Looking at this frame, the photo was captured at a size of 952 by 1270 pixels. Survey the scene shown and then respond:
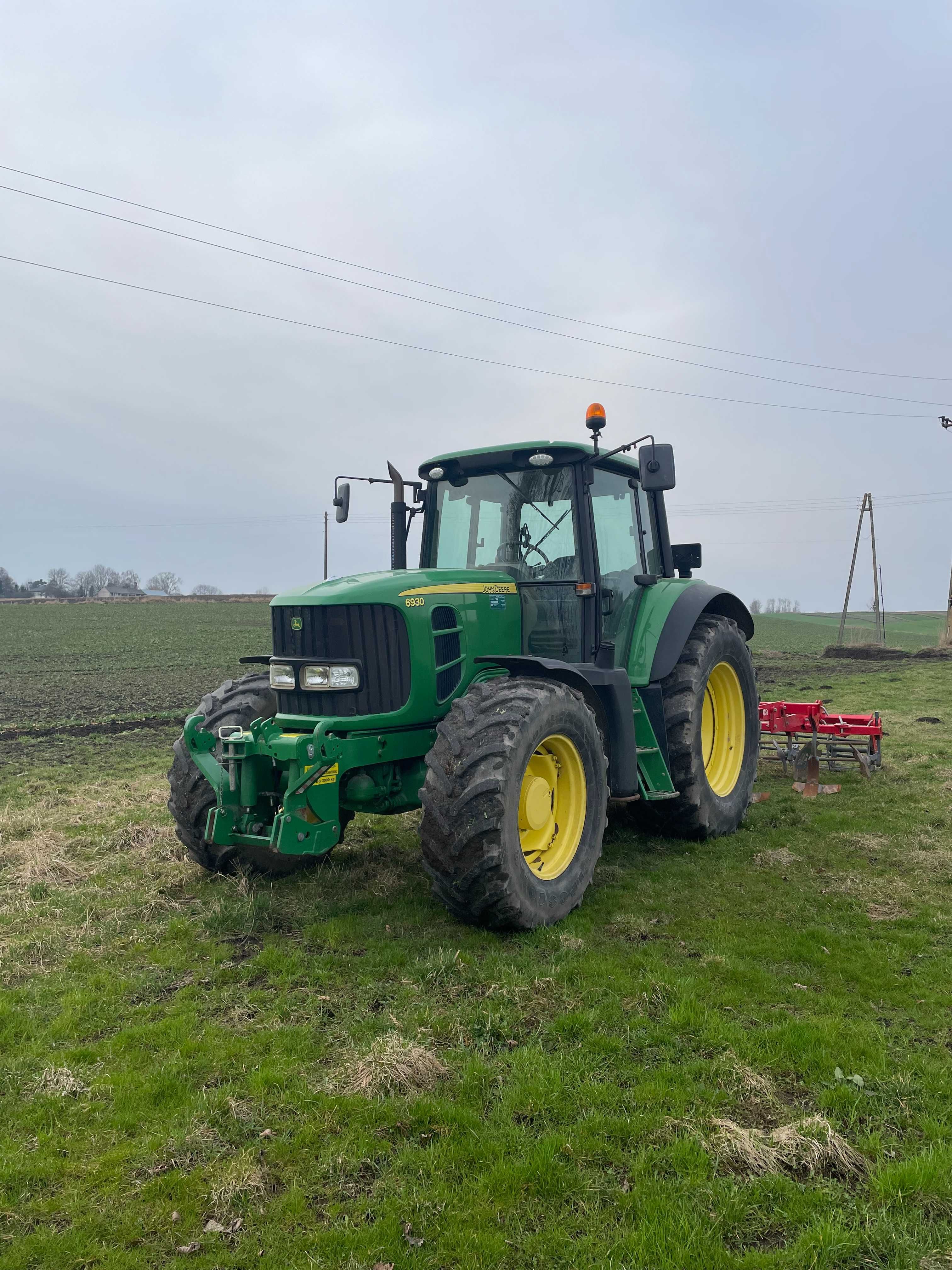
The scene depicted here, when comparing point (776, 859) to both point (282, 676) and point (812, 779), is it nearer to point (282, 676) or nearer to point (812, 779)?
point (812, 779)

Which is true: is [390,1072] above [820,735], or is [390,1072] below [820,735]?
below

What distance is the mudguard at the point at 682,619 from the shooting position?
6316 mm

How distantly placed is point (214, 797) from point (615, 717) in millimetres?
2576

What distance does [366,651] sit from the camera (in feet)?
17.0

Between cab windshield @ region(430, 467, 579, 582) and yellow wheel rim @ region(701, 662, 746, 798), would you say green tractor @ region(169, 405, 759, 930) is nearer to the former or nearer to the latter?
cab windshield @ region(430, 467, 579, 582)

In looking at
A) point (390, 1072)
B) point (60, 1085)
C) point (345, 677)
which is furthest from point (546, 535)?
point (60, 1085)

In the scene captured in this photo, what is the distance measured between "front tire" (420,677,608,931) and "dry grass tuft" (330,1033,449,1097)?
1.05 meters

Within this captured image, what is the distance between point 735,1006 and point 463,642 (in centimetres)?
255

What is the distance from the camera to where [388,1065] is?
11.3ft

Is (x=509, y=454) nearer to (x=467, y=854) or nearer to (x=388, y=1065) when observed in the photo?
(x=467, y=854)

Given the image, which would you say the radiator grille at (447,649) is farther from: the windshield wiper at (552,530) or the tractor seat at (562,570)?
the windshield wiper at (552,530)

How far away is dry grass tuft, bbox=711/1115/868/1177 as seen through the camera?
2.88m

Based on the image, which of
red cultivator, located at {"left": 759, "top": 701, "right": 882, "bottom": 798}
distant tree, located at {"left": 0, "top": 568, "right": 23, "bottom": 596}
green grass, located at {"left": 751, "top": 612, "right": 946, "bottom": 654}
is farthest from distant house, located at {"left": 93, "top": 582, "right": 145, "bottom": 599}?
red cultivator, located at {"left": 759, "top": 701, "right": 882, "bottom": 798}

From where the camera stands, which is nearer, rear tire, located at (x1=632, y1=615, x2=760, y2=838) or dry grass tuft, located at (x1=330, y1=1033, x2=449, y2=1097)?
dry grass tuft, located at (x1=330, y1=1033, x2=449, y2=1097)
